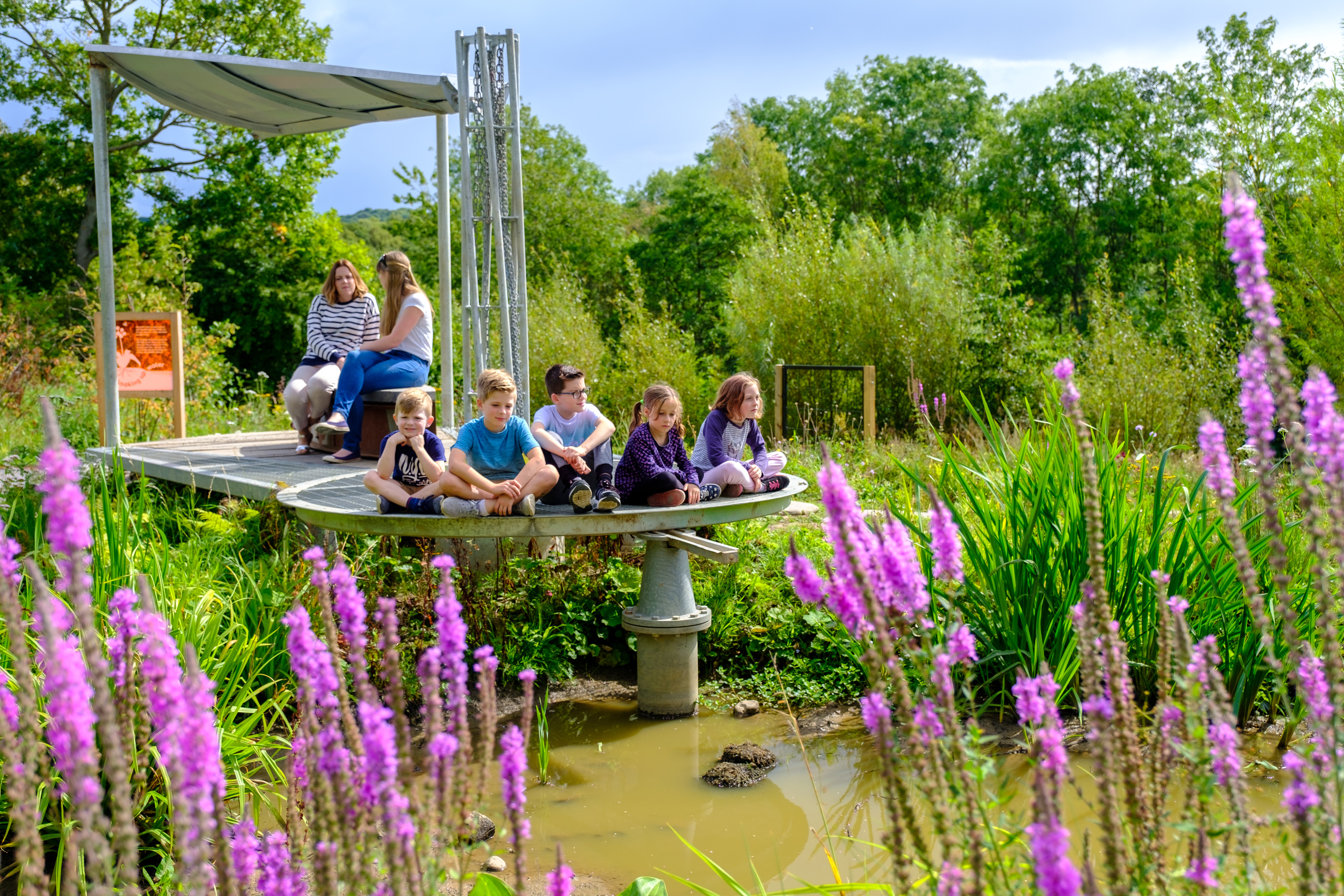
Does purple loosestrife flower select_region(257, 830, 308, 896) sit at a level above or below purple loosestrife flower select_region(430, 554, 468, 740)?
below

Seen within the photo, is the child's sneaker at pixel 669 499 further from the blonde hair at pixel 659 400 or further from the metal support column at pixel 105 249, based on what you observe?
the metal support column at pixel 105 249

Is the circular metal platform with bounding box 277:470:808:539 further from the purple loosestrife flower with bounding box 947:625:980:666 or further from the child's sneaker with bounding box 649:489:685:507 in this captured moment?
the purple loosestrife flower with bounding box 947:625:980:666

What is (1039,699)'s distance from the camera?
1604mm

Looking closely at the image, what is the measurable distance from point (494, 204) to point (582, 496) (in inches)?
110

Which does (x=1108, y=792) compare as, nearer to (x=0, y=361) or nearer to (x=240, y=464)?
(x=240, y=464)

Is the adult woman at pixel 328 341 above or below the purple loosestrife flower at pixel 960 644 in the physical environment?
above

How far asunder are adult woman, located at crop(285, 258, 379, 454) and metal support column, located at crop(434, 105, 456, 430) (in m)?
0.53

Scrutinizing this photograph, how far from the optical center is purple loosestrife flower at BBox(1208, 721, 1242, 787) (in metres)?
1.48

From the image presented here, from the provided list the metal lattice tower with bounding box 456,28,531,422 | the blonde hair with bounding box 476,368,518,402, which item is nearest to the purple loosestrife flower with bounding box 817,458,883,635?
the blonde hair with bounding box 476,368,518,402

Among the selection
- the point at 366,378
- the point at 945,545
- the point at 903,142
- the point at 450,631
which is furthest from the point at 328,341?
the point at 903,142

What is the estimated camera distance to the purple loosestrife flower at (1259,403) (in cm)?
141

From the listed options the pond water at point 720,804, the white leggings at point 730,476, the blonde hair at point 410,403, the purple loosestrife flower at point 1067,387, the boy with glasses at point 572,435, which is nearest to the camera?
the purple loosestrife flower at point 1067,387

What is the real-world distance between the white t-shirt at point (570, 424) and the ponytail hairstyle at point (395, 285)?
1955 mm

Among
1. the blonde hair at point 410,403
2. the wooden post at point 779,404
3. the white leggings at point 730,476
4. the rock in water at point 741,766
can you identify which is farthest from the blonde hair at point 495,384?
the wooden post at point 779,404
